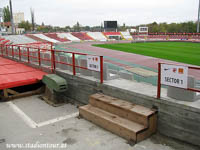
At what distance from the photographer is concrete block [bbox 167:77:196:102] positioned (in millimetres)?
5227

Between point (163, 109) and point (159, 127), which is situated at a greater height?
point (163, 109)

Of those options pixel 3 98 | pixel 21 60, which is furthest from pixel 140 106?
pixel 21 60

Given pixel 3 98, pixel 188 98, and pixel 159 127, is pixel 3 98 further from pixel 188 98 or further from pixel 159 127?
pixel 188 98

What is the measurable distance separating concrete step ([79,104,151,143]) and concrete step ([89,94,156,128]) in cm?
12

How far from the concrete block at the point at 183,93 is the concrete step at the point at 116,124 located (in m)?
1.19

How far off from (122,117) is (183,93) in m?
1.86

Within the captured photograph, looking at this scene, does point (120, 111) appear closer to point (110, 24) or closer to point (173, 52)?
point (173, 52)

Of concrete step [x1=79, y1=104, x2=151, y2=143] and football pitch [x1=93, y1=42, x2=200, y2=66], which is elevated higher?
football pitch [x1=93, y1=42, x2=200, y2=66]

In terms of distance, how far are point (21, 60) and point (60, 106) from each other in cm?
760

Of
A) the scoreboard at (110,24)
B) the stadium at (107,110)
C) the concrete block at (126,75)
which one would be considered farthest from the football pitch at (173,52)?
the scoreboard at (110,24)

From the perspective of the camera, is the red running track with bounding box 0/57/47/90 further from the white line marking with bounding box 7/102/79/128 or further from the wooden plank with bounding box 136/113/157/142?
the wooden plank with bounding box 136/113/157/142

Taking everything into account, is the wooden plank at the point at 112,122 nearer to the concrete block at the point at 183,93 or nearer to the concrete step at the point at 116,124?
the concrete step at the point at 116,124

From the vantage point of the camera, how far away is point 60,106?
8.94 metres

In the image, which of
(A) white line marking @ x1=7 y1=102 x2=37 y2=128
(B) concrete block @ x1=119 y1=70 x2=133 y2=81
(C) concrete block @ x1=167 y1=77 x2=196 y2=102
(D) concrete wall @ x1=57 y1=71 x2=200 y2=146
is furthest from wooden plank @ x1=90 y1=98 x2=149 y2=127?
(A) white line marking @ x1=7 y1=102 x2=37 y2=128
